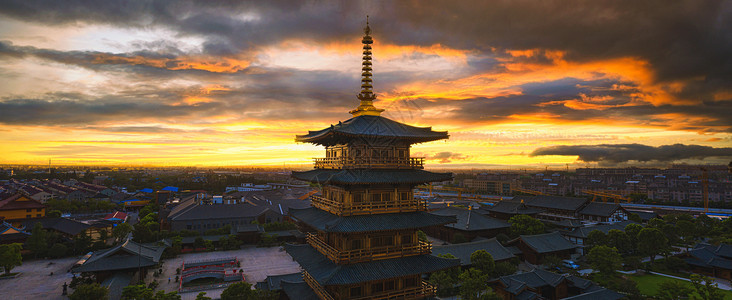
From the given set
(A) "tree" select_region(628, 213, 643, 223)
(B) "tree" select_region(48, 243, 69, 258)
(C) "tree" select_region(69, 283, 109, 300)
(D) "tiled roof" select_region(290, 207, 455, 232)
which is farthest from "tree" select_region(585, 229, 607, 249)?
(B) "tree" select_region(48, 243, 69, 258)

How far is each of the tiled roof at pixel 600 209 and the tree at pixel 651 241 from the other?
2541 cm

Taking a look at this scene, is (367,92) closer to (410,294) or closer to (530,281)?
(410,294)

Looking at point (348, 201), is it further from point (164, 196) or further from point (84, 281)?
point (164, 196)

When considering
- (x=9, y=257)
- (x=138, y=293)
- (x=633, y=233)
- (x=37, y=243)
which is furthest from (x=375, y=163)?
(x=37, y=243)

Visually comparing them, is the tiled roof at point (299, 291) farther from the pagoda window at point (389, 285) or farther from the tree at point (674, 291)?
the tree at point (674, 291)

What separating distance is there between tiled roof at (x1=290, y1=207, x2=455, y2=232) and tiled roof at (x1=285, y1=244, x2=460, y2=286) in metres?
2.62

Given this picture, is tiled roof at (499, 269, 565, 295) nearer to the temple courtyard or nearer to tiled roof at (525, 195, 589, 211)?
the temple courtyard

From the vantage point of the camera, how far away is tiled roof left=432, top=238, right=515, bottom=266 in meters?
52.9

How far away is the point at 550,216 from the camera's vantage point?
291 ft

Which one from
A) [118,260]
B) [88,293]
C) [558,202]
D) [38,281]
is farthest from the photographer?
[558,202]

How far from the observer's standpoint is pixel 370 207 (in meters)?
23.6

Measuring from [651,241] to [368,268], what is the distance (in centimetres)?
5599

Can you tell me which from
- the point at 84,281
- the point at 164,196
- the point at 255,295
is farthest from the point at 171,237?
the point at 164,196

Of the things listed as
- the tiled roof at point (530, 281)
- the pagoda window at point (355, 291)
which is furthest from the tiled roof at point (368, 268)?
the tiled roof at point (530, 281)
